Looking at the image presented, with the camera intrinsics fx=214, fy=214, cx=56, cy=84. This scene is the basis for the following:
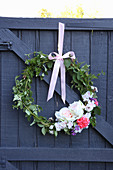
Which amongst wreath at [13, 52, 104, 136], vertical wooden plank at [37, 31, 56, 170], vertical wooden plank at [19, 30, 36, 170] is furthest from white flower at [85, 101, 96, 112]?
vertical wooden plank at [19, 30, 36, 170]

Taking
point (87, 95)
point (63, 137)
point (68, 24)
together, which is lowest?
point (63, 137)

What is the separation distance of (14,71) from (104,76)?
2.49 feet

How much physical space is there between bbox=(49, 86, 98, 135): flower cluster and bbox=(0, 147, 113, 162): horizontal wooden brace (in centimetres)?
19

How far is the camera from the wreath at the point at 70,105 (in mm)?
1706

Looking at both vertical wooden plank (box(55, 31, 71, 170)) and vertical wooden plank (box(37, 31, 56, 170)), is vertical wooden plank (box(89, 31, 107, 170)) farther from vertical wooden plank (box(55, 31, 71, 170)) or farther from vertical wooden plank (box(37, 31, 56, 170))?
vertical wooden plank (box(37, 31, 56, 170))

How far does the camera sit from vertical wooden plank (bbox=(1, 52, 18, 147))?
70.8 inches

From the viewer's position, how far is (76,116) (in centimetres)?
172

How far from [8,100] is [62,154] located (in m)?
0.64

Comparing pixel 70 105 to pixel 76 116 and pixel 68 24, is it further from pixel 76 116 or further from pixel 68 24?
pixel 68 24

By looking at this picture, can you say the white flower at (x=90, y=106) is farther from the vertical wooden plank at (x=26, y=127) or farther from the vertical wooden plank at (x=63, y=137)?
the vertical wooden plank at (x=26, y=127)

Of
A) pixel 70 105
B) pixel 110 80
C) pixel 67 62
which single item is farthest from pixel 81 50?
pixel 70 105

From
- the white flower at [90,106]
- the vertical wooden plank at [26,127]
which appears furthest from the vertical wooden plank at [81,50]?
the vertical wooden plank at [26,127]
